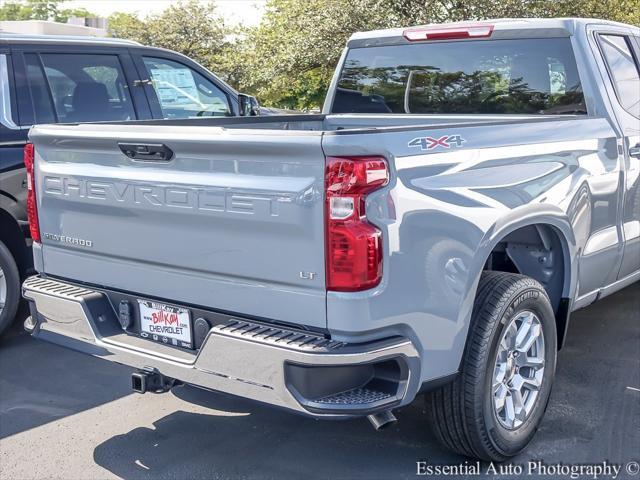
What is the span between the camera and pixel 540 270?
14.2 ft

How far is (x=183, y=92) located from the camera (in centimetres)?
688

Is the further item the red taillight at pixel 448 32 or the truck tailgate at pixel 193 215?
the red taillight at pixel 448 32

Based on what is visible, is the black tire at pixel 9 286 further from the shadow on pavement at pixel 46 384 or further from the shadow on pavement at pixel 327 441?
the shadow on pavement at pixel 327 441

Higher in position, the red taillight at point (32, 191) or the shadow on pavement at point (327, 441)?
the red taillight at point (32, 191)

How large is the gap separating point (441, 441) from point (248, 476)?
908 mm

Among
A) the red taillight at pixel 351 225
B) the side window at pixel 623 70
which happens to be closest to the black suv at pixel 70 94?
the side window at pixel 623 70

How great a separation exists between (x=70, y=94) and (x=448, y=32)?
2.82 metres

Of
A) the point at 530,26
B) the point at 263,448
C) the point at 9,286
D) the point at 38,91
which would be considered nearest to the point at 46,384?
the point at 9,286

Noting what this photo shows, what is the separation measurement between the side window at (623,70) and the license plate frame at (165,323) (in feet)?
9.82

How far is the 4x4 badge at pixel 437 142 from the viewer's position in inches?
124

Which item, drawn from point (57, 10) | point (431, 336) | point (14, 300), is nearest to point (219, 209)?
point (431, 336)

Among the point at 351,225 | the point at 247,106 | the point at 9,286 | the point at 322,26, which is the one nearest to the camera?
the point at 351,225

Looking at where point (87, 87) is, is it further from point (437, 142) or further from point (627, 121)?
point (627, 121)

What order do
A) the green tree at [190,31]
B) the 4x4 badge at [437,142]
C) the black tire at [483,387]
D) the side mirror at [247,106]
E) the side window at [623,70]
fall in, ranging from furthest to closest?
the green tree at [190,31], the side mirror at [247,106], the side window at [623,70], the black tire at [483,387], the 4x4 badge at [437,142]
